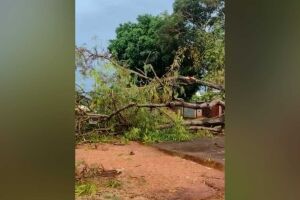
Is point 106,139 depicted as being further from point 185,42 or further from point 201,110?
point 185,42

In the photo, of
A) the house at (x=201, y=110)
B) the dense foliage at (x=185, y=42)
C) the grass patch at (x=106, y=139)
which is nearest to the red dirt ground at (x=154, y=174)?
the grass patch at (x=106, y=139)

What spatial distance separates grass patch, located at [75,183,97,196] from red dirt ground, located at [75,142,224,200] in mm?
61

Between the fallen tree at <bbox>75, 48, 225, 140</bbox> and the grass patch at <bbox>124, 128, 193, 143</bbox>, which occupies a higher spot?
the fallen tree at <bbox>75, 48, 225, 140</bbox>

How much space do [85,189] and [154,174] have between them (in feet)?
1.59

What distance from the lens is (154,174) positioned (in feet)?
8.54

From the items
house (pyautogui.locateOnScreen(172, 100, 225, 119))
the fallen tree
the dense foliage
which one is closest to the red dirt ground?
the fallen tree

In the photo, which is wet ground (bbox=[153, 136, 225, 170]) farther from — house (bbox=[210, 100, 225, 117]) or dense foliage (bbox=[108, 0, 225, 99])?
dense foliage (bbox=[108, 0, 225, 99])

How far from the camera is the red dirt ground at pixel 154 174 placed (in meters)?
2.56

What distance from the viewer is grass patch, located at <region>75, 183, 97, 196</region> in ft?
8.13

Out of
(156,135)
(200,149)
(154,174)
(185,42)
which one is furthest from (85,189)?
(185,42)
